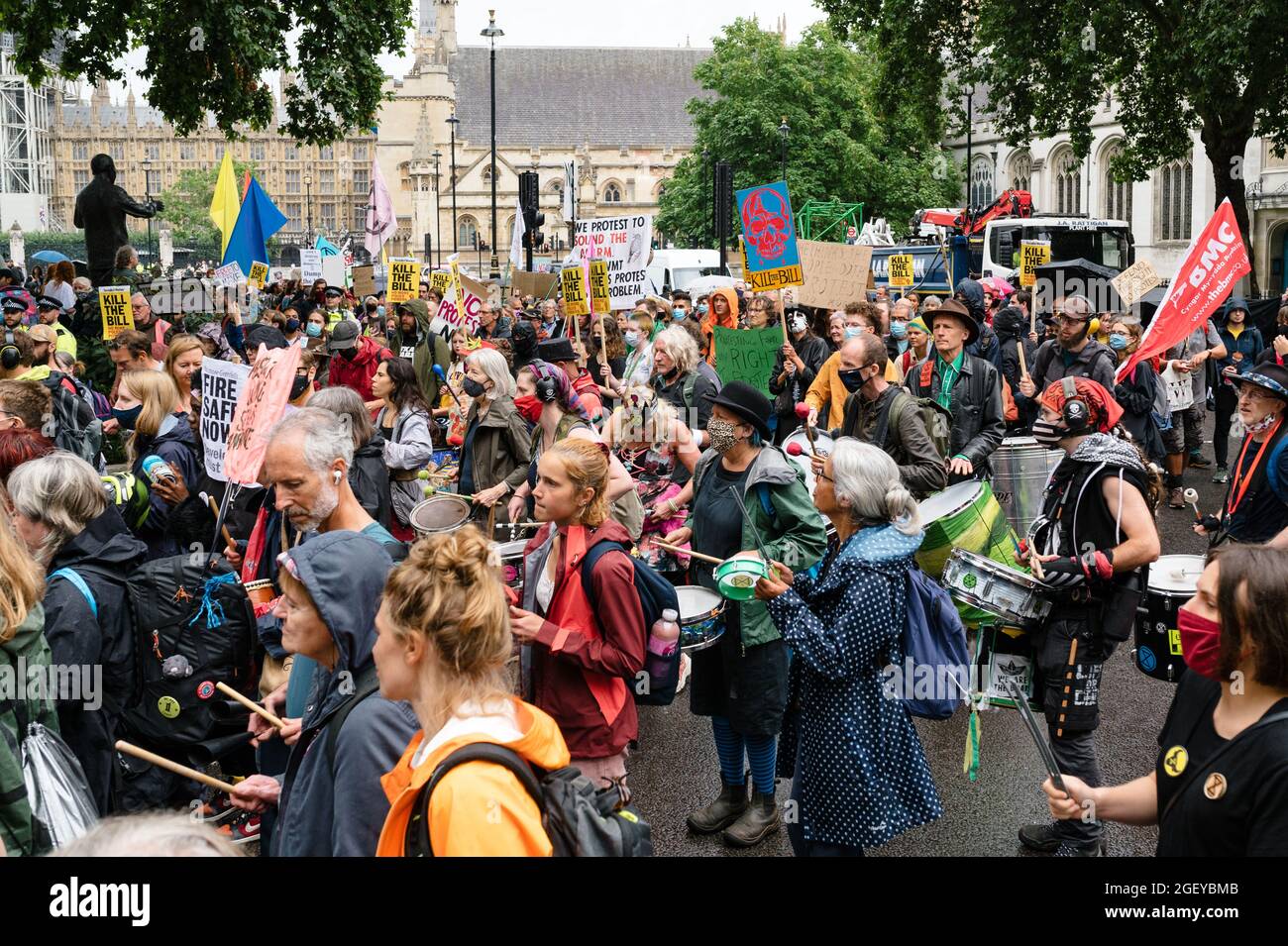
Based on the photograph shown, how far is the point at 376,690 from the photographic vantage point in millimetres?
3039

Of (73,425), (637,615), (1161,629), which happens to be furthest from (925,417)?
(73,425)

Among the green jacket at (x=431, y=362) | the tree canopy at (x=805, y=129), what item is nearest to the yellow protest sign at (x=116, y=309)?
the green jacket at (x=431, y=362)

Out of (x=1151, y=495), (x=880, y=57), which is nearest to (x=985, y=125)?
(x=880, y=57)

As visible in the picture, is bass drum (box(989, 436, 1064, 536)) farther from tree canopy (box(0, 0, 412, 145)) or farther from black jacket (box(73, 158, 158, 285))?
tree canopy (box(0, 0, 412, 145))

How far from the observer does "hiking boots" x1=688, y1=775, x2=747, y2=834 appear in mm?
5719

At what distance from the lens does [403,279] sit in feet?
55.8

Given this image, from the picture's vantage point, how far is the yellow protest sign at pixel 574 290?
38.7 feet

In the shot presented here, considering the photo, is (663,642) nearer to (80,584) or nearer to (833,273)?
(80,584)

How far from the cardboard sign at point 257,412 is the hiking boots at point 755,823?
2.44m

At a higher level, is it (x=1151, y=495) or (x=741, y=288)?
(x=741, y=288)

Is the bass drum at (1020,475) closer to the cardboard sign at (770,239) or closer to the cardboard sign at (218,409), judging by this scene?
the cardboard sign at (218,409)

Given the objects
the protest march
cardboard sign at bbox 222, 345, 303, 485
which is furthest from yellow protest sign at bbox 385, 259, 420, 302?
cardboard sign at bbox 222, 345, 303, 485
